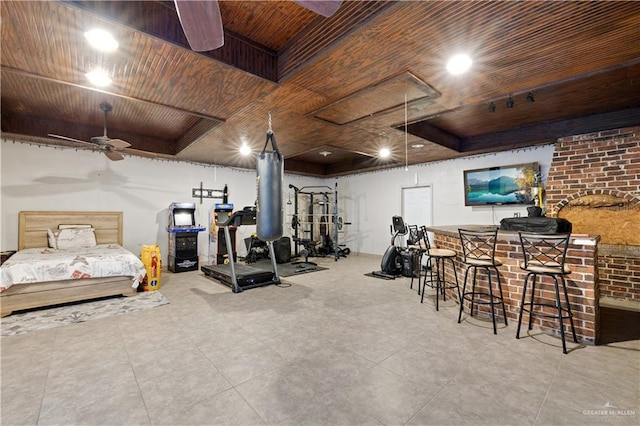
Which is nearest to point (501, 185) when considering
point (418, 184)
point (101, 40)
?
point (418, 184)

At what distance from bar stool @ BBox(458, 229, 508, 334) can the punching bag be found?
2175 mm

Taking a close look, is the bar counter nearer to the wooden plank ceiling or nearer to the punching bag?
the wooden plank ceiling

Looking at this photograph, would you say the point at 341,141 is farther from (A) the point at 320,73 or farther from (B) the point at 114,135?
(B) the point at 114,135

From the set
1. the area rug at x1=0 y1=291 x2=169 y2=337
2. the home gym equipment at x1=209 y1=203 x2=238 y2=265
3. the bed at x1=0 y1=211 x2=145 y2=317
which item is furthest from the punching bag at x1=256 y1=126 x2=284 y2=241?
the home gym equipment at x1=209 y1=203 x2=238 y2=265

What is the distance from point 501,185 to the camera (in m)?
5.67

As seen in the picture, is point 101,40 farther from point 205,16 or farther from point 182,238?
point 182,238

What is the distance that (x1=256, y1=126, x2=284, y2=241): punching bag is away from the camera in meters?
2.59

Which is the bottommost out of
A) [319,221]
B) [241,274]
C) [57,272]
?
[241,274]

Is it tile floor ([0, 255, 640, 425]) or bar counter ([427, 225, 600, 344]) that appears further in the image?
bar counter ([427, 225, 600, 344])

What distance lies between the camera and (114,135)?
5.27 m

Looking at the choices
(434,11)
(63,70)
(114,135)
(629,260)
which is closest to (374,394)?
(434,11)

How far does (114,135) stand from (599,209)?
27.9 ft

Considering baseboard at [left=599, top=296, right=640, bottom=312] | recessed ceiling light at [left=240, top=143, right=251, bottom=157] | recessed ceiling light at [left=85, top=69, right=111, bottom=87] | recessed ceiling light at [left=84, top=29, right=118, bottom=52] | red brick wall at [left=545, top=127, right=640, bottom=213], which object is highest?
recessed ceiling light at [left=85, top=69, right=111, bottom=87]

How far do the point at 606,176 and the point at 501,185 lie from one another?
1.70 meters
